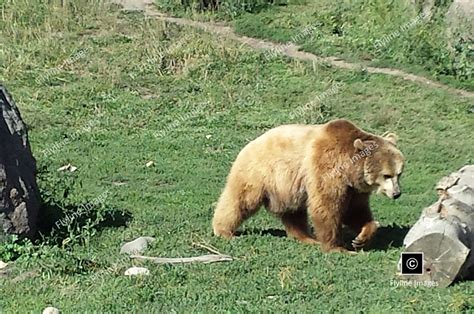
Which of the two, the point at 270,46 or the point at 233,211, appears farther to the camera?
the point at 270,46

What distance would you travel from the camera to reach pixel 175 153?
1257cm

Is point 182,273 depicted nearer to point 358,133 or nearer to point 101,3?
point 358,133

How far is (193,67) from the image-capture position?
16312 millimetres

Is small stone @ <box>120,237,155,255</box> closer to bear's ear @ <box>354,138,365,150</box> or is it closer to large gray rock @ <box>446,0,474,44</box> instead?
bear's ear @ <box>354,138,365,150</box>

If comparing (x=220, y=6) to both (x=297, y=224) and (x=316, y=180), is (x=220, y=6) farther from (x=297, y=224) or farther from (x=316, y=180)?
(x=316, y=180)

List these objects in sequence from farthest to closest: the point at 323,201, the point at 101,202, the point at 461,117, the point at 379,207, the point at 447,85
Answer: the point at 447,85 < the point at 461,117 < the point at 379,207 < the point at 101,202 < the point at 323,201

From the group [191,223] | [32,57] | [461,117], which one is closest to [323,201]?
[191,223]

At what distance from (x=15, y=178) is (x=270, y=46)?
420 inches

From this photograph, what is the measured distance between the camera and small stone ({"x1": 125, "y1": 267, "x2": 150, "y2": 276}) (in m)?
6.88

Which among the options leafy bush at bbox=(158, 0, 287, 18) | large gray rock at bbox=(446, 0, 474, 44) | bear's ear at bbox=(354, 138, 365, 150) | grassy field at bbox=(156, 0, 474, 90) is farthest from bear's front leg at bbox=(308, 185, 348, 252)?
leafy bush at bbox=(158, 0, 287, 18)

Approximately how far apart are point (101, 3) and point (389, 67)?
6509 mm

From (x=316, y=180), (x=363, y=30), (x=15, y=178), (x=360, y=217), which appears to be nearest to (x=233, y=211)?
(x=316, y=180)

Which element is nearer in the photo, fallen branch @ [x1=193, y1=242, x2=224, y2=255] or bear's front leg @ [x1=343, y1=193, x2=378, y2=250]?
fallen branch @ [x1=193, y1=242, x2=224, y2=255]

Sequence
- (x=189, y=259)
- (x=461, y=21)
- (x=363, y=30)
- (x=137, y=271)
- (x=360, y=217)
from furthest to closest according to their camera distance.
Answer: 1. (x=363, y=30)
2. (x=461, y=21)
3. (x=360, y=217)
4. (x=189, y=259)
5. (x=137, y=271)
